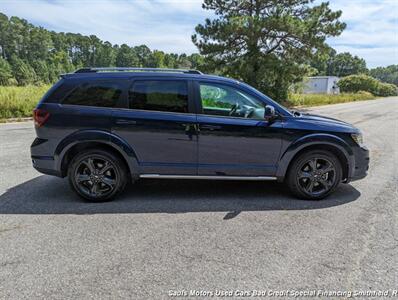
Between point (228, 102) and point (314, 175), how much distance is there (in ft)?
5.34

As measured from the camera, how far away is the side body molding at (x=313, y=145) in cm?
427

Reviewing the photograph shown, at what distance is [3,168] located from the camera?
5.86 metres

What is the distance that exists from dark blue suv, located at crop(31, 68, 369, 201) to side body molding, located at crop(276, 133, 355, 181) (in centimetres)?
1

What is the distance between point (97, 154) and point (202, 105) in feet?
5.27

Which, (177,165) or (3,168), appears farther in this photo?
(3,168)

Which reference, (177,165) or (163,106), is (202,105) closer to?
(163,106)

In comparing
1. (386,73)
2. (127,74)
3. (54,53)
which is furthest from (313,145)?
(386,73)

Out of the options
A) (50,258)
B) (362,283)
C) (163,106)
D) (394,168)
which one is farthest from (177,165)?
(394,168)

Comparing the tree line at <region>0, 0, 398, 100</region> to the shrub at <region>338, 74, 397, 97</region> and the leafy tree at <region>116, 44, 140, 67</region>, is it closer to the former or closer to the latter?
the shrub at <region>338, 74, 397, 97</region>

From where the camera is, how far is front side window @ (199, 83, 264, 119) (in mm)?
4309

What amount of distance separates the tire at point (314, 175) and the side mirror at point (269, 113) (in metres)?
0.70

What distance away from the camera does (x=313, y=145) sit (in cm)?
433

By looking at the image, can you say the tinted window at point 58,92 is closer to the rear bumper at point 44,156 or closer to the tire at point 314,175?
the rear bumper at point 44,156

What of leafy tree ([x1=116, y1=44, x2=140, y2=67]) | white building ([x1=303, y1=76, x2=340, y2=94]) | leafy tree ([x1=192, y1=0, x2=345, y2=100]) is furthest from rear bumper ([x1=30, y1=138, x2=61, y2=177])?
leafy tree ([x1=116, y1=44, x2=140, y2=67])
